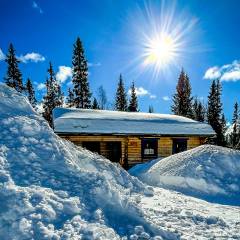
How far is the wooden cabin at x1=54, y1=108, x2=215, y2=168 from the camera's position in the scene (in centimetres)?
1791

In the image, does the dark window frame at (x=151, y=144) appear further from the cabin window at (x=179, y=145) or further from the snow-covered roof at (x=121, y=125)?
the cabin window at (x=179, y=145)

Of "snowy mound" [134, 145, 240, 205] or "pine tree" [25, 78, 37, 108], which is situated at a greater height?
"pine tree" [25, 78, 37, 108]

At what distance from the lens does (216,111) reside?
41531 mm

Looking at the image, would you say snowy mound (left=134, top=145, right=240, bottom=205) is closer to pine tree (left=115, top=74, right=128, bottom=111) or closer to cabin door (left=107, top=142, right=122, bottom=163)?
cabin door (left=107, top=142, right=122, bottom=163)

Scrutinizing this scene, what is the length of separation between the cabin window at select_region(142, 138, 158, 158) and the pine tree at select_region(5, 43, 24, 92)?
22131mm

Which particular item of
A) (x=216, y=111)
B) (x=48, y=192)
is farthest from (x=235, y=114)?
(x=48, y=192)

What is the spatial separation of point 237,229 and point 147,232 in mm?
1946

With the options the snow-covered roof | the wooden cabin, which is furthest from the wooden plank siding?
the snow-covered roof

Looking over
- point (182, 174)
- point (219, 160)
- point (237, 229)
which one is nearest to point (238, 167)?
point (219, 160)

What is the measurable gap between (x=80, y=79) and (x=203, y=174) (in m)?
28.3

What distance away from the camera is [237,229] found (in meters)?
5.47

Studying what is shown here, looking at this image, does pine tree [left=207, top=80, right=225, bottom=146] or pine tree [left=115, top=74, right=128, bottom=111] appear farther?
pine tree [left=115, top=74, right=128, bottom=111]

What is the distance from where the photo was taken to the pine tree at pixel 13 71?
35.6 meters

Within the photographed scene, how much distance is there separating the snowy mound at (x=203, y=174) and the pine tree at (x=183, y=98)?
30.8m
